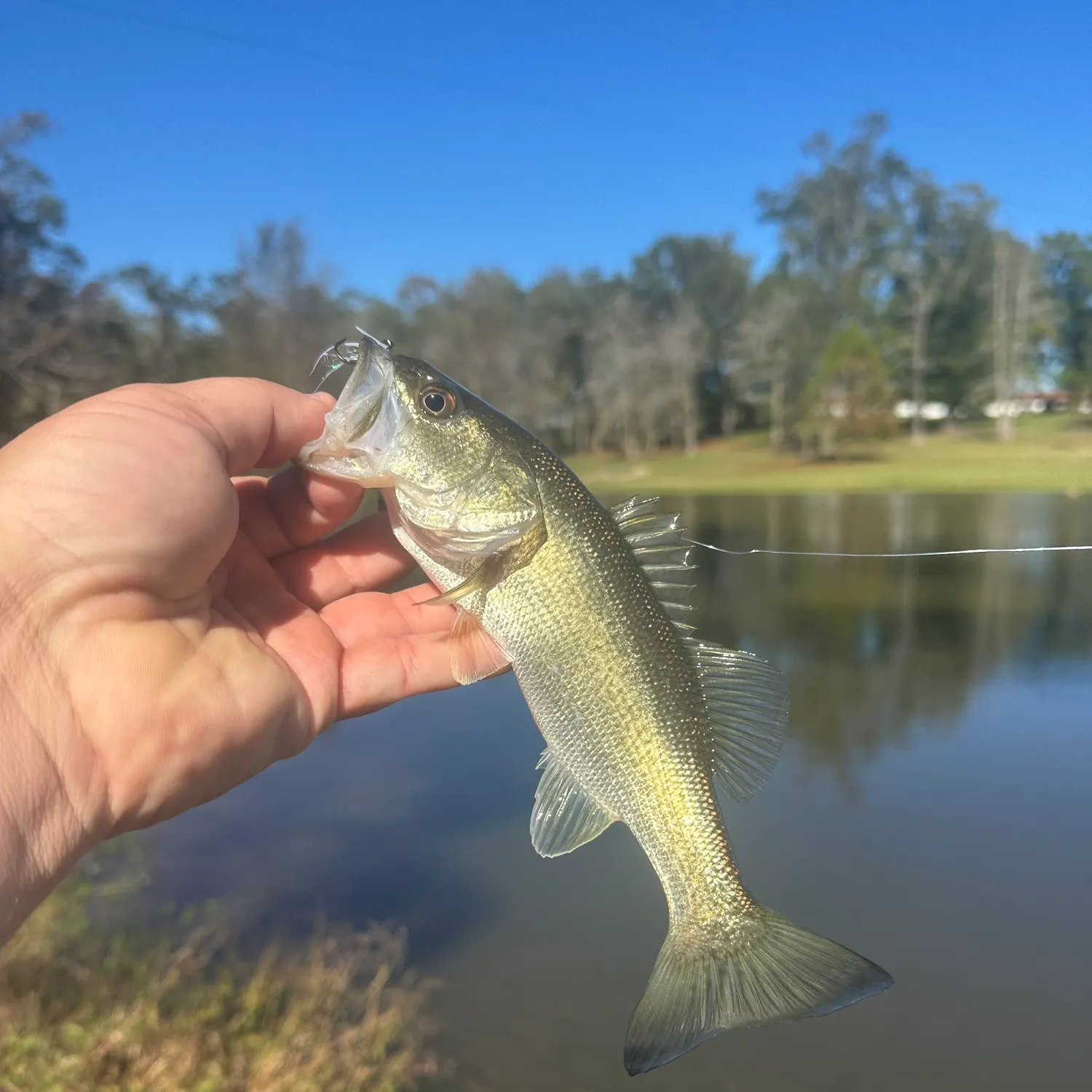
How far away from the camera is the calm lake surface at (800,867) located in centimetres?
426

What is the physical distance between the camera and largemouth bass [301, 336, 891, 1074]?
6.51 feet

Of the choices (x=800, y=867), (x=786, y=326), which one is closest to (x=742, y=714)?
(x=800, y=867)

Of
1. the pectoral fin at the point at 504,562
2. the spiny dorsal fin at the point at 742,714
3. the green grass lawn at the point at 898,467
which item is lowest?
the green grass lawn at the point at 898,467

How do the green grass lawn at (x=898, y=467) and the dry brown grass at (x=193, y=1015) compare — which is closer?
the dry brown grass at (x=193, y=1015)

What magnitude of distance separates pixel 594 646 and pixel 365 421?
89 centimetres

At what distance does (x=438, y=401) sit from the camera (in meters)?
2.26

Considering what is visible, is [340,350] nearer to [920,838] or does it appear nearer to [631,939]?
[631,939]

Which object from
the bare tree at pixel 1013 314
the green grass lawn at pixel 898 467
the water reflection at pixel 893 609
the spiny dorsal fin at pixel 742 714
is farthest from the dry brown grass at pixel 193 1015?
the bare tree at pixel 1013 314

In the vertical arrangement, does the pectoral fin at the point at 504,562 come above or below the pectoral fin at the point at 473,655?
above

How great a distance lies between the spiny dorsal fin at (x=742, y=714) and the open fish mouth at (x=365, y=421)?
1005 millimetres

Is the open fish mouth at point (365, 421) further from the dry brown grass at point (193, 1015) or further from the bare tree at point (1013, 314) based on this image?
the bare tree at point (1013, 314)

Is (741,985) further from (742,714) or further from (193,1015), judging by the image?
(193,1015)

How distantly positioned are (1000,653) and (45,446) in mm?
9827

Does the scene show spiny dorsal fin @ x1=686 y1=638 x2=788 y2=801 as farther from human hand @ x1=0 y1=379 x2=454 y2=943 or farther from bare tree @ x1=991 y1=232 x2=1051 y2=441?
bare tree @ x1=991 y1=232 x2=1051 y2=441
